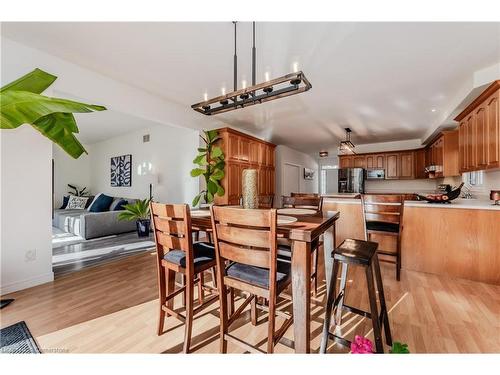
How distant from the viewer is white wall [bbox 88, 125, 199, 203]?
15.0 ft

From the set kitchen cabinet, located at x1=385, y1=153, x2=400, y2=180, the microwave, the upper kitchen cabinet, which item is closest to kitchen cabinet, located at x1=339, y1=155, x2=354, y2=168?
the microwave

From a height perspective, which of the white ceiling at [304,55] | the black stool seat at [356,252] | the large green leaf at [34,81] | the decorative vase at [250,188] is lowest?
the black stool seat at [356,252]

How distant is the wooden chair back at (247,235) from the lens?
3.67 ft

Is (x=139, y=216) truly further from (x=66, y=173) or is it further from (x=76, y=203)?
(x=66, y=173)

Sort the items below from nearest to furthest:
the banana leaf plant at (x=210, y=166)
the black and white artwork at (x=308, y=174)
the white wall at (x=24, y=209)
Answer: the white wall at (x=24, y=209) < the banana leaf plant at (x=210, y=166) < the black and white artwork at (x=308, y=174)

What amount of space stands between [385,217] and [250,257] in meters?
2.25

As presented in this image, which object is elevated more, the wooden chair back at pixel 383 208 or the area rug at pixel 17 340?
the wooden chair back at pixel 383 208

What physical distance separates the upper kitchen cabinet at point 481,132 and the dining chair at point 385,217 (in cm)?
110

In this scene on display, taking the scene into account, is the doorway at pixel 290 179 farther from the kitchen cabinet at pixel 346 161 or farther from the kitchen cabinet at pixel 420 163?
the kitchen cabinet at pixel 420 163

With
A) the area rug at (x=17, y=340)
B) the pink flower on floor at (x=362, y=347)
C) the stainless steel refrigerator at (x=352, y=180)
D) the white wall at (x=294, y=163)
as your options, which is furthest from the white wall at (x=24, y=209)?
the stainless steel refrigerator at (x=352, y=180)

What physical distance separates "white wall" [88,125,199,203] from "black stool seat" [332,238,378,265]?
133 inches

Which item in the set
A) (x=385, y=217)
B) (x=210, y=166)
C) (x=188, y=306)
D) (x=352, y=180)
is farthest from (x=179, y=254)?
(x=352, y=180)

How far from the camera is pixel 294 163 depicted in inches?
298
